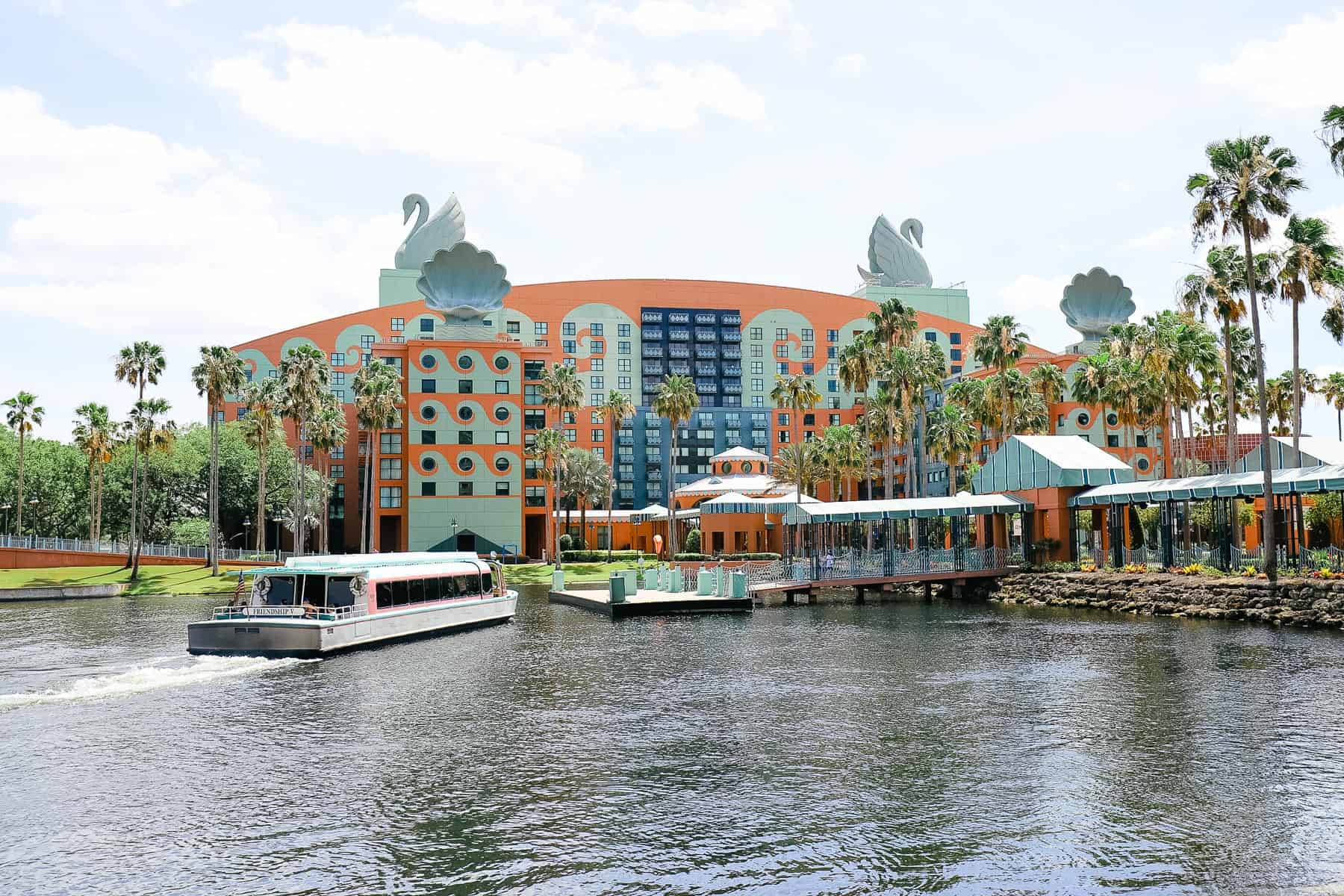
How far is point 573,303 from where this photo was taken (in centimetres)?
13950

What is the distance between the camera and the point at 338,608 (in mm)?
35562

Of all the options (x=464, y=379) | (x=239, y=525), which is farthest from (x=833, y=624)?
(x=239, y=525)

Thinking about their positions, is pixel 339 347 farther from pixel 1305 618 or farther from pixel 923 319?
A: pixel 1305 618

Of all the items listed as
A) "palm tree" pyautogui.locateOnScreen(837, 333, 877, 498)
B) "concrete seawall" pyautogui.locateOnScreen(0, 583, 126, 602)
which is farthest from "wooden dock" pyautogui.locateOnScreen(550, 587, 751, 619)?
"concrete seawall" pyautogui.locateOnScreen(0, 583, 126, 602)

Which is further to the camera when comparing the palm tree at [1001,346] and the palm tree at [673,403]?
the palm tree at [673,403]

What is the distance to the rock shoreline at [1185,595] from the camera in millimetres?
39547

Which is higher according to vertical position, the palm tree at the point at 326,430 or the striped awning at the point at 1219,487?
the palm tree at the point at 326,430

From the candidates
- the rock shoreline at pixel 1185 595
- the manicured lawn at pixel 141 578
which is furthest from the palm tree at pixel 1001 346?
the manicured lawn at pixel 141 578

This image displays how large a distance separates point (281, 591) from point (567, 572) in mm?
52991

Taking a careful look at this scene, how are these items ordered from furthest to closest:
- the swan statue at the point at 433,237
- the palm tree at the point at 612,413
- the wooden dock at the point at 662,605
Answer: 1. the swan statue at the point at 433,237
2. the palm tree at the point at 612,413
3. the wooden dock at the point at 662,605

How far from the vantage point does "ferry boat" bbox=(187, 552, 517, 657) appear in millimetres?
32844

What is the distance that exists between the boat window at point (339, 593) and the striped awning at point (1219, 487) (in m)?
35.7

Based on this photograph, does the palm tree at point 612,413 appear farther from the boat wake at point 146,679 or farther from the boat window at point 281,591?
the boat wake at point 146,679

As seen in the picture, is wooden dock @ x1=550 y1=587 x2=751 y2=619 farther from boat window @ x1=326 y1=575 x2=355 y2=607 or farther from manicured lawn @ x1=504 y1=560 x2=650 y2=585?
manicured lawn @ x1=504 y1=560 x2=650 y2=585
